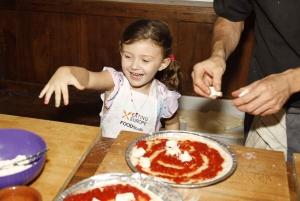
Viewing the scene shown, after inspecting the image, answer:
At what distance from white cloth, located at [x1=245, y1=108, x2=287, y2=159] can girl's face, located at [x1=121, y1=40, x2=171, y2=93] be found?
2.05ft

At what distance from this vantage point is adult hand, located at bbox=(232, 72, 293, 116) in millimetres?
1413

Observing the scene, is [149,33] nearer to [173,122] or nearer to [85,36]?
[173,122]

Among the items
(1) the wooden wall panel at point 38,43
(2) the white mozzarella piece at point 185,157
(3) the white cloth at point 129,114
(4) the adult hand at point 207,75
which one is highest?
(4) the adult hand at point 207,75

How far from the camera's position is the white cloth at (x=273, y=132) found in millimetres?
1869

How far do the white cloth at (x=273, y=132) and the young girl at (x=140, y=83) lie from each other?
1.62 feet

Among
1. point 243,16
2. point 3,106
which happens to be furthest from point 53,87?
point 3,106

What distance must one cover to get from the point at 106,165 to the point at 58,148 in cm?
21

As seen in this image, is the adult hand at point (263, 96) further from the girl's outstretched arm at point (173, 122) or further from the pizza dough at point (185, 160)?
the girl's outstretched arm at point (173, 122)

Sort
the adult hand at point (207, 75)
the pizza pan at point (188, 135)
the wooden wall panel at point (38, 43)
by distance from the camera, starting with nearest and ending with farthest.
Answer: the pizza pan at point (188, 135) → the adult hand at point (207, 75) → the wooden wall panel at point (38, 43)

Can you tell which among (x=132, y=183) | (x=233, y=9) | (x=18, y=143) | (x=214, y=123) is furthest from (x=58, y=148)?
(x=214, y=123)

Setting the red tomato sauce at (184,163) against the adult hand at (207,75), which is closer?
the red tomato sauce at (184,163)

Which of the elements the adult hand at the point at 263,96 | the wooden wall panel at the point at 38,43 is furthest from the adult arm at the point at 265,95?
the wooden wall panel at the point at 38,43

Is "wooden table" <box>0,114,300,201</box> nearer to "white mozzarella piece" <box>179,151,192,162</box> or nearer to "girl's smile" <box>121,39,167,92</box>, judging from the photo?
"white mozzarella piece" <box>179,151,192,162</box>

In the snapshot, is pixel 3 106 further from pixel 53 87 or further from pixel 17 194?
pixel 17 194
